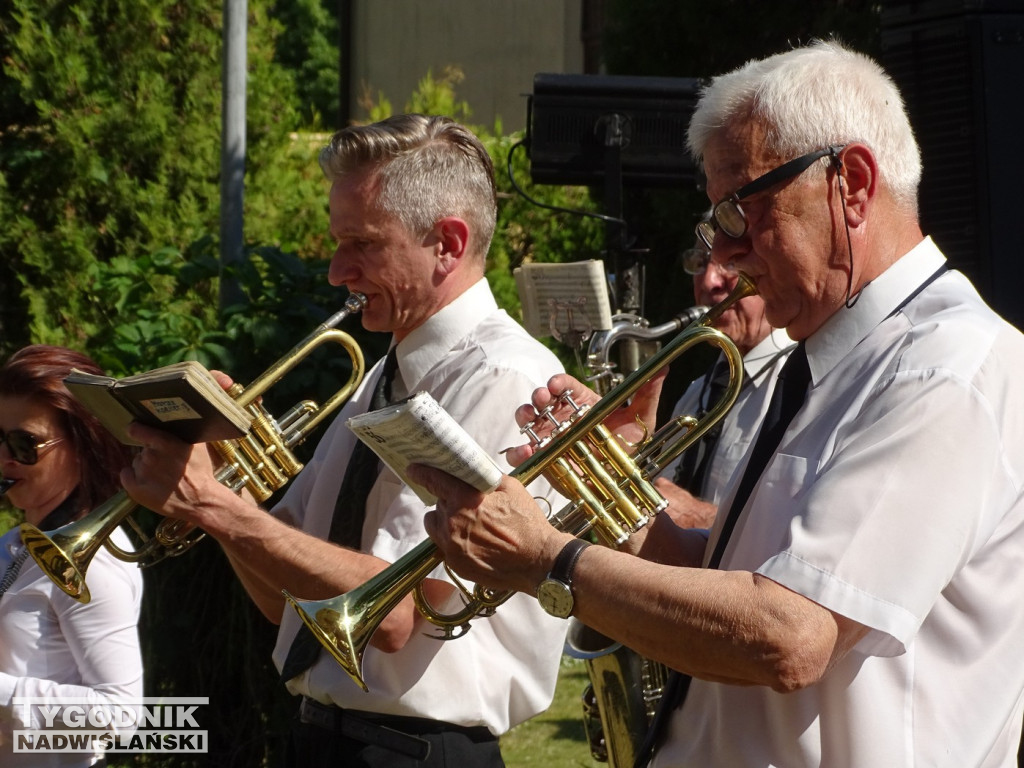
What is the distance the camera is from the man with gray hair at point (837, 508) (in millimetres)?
1865

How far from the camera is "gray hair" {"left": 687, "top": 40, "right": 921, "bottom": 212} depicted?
2.17 m

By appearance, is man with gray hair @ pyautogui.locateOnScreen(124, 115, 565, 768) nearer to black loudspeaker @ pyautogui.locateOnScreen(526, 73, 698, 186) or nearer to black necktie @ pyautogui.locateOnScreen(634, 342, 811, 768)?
black necktie @ pyautogui.locateOnScreen(634, 342, 811, 768)

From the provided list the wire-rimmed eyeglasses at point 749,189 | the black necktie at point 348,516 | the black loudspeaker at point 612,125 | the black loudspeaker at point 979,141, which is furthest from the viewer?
the black loudspeaker at point 612,125

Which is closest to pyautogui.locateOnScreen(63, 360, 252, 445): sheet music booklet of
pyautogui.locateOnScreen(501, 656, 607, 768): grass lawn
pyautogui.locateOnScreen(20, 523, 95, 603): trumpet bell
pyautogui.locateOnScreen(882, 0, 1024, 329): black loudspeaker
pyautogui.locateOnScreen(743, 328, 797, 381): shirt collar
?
pyautogui.locateOnScreen(20, 523, 95, 603): trumpet bell

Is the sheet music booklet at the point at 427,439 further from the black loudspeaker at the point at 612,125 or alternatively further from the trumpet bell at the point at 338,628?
the black loudspeaker at the point at 612,125

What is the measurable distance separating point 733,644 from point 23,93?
650 centimetres

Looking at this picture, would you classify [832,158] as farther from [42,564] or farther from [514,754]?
[514,754]

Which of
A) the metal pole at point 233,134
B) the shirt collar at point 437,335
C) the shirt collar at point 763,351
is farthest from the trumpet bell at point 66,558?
the metal pole at point 233,134

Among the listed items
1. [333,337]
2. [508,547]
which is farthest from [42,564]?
[508,547]

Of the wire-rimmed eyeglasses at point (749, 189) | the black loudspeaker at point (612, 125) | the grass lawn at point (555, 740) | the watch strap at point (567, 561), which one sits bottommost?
the grass lawn at point (555, 740)

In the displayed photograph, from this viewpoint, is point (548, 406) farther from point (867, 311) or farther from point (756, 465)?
point (867, 311)

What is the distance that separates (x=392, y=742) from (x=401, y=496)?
524 mm

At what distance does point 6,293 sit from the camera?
742cm

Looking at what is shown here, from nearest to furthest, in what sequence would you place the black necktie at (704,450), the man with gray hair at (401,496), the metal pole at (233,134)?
1. the man with gray hair at (401,496)
2. the black necktie at (704,450)
3. the metal pole at (233,134)
